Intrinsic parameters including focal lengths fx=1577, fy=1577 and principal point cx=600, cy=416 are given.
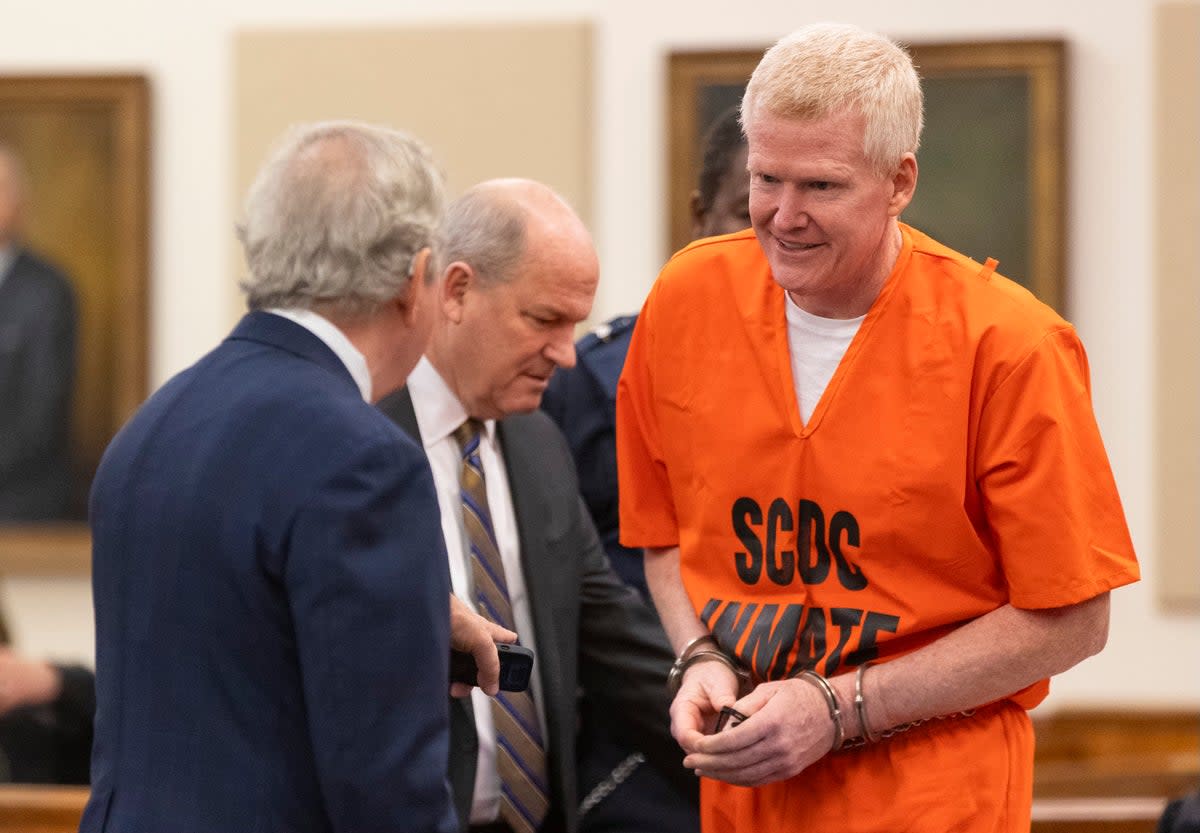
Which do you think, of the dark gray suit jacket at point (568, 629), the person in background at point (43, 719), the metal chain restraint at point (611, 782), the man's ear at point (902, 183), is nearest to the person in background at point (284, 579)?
the man's ear at point (902, 183)

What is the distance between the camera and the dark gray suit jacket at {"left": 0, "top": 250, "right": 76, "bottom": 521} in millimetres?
6059

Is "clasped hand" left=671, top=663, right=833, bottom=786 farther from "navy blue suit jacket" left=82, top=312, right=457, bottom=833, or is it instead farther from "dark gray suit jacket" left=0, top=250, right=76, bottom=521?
"dark gray suit jacket" left=0, top=250, right=76, bottom=521

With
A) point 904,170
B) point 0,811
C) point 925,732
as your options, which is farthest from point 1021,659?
point 0,811

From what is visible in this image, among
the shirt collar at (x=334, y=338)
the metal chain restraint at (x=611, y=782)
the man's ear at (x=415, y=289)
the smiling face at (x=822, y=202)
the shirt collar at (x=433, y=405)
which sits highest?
the smiling face at (x=822, y=202)

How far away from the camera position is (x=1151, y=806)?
4.51 metres

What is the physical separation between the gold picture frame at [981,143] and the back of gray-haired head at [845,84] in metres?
3.64

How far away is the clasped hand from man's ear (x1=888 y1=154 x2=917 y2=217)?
668 millimetres

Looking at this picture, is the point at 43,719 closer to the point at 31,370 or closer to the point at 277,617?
the point at 31,370

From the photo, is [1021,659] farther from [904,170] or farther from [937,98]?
[937,98]

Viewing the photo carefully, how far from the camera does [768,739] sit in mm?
2104

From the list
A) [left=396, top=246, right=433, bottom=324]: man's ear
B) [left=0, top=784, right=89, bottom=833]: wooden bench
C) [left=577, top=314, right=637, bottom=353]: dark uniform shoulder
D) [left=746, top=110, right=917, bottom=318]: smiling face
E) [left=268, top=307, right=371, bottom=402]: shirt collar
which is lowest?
[left=0, top=784, right=89, bottom=833]: wooden bench

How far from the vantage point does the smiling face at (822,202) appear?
2098 mm

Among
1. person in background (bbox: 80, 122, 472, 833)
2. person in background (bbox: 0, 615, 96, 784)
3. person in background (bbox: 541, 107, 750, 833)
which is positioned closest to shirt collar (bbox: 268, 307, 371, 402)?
person in background (bbox: 80, 122, 472, 833)

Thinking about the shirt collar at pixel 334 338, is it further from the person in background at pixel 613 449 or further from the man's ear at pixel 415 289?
the person in background at pixel 613 449
